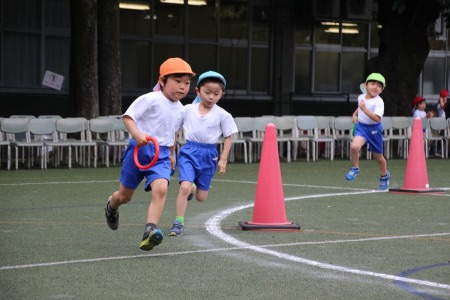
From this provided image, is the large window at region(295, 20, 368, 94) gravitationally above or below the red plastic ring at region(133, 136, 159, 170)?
above

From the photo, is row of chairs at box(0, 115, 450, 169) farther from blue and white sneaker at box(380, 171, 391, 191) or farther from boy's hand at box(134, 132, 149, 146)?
boy's hand at box(134, 132, 149, 146)

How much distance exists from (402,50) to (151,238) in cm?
2060

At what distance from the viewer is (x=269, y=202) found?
1160 centimetres

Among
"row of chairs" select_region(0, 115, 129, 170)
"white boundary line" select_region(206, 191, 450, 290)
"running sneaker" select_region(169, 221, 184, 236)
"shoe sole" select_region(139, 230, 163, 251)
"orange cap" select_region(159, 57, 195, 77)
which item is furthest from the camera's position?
"row of chairs" select_region(0, 115, 129, 170)

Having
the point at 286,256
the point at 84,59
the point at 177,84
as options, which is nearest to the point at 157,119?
the point at 177,84

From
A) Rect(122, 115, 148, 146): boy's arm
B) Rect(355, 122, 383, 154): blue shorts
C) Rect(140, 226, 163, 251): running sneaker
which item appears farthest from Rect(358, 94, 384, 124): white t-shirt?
Rect(140, 226, 163, 251): running sneaker

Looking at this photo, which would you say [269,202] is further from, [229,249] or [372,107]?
[372,107]

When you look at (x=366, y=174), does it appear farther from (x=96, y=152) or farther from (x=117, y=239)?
(x=117, y=239)

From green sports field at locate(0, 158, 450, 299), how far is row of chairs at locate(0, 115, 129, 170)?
5178 millimetres

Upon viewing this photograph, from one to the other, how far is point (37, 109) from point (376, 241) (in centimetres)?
1884

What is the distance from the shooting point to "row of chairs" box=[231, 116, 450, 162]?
25.0 meters

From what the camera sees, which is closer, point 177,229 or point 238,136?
point 177,229

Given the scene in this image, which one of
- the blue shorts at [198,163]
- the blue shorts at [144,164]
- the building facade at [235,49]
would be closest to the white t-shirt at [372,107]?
the blue shorts at [198,163]

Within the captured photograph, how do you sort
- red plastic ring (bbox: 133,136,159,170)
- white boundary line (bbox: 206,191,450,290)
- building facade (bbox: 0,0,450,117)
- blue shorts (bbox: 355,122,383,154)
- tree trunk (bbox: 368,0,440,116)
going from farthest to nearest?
tree trunk (bbox: 368,0,440,116) < building facade (bbox: 0,0,450,117) < blue shorts (bbox: 355,122,383,154) < red plastic ring (bbox: 133,136,159,170) < white boundary line (bbox: 206,191,450,290)
